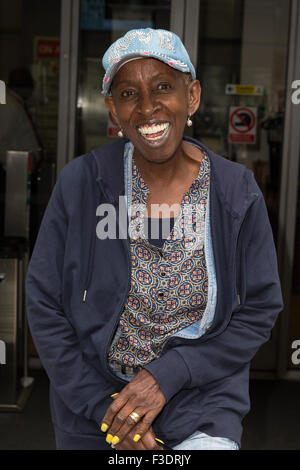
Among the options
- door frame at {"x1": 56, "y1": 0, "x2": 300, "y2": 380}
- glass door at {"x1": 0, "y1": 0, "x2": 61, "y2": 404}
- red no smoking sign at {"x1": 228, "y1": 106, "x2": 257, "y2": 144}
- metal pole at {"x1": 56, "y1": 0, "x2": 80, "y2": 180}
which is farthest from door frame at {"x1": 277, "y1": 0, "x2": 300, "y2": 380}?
glass door at {"x1": 0, "y1": 0, "x2": 61, "y2": 404}

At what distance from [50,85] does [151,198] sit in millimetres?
2722

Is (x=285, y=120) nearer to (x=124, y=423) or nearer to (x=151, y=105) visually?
(x=151, y=105)

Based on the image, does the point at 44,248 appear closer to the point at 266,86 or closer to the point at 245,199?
the point at 245,199

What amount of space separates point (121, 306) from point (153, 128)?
43cm

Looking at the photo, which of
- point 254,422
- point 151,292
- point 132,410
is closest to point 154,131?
point 151,292

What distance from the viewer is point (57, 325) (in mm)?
1384

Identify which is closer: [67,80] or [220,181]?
[220,181]

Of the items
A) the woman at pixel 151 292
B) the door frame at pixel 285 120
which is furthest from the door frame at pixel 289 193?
the woman at pixel 151 292

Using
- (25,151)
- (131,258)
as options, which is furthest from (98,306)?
(25,151)

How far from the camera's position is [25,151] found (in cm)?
386

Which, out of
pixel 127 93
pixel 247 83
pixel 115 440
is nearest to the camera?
pixel 115 440

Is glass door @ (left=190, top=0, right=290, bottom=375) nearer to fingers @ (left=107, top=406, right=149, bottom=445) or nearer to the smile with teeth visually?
the smile with teeth

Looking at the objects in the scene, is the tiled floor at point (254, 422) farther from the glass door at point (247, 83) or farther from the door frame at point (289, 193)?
the glass door at point (247, 83)

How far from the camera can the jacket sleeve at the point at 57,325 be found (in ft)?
4.51
